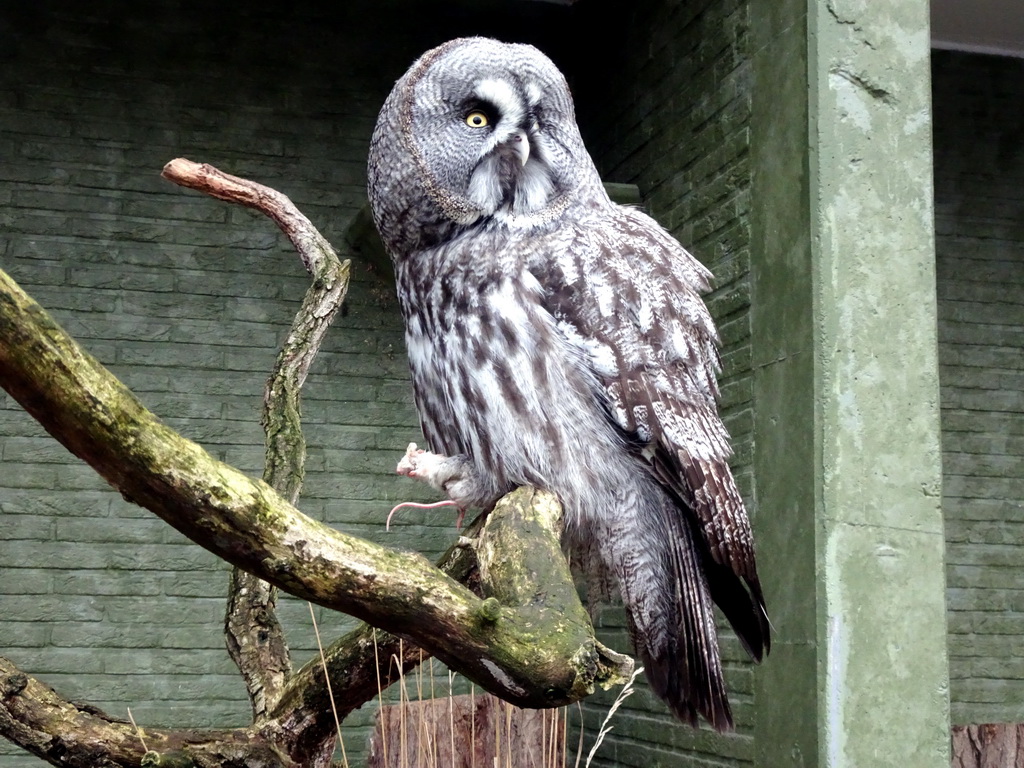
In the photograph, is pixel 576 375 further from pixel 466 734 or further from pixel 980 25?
pixel 980 25

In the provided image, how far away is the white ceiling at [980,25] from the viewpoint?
4211 millimetres

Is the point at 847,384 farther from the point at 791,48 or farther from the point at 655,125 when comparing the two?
the point at 655,125

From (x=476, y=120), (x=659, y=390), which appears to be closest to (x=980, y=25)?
(x=476, y=120)

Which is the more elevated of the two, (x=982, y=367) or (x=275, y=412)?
(x=982, y=367)

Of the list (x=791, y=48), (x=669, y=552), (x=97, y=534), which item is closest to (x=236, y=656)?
(x=669, y=552)

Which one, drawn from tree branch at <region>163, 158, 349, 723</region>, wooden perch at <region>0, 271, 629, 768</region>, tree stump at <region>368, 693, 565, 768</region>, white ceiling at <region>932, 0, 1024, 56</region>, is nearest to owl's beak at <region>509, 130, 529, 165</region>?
tree branch at <region>163, 158, 349, 723</region>

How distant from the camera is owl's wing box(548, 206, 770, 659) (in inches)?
71.2

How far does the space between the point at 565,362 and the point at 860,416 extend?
0.96 metres

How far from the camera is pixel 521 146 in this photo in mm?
1894

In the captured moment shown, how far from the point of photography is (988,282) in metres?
4.48

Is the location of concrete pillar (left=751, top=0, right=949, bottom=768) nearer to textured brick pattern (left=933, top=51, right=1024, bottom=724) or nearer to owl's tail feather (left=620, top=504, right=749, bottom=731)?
owl's tail feather (left=620, top=504, right=749, bottom=731)

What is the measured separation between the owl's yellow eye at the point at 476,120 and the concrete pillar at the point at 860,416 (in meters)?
0.95

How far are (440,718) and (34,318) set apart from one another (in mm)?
2520

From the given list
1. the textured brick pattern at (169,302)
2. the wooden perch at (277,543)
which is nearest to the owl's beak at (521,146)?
the wooden perch at (277,543)
